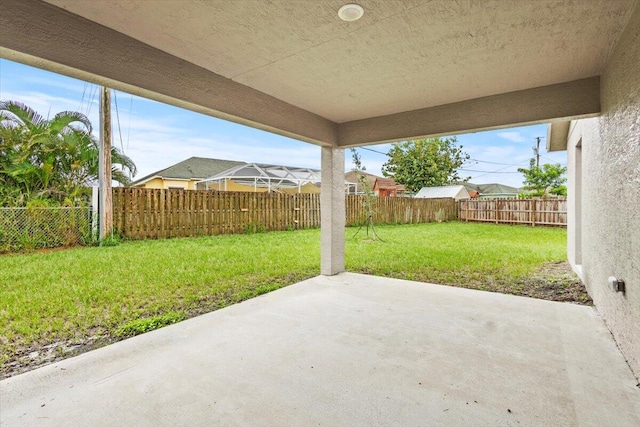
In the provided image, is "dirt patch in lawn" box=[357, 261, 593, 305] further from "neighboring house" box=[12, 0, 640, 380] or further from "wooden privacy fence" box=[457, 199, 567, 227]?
"wooden privacy fence" box=[457, 199, 567, 227]

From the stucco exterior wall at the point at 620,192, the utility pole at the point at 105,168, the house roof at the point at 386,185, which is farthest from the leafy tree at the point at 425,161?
the stucco exterior wall at the point at 620,192

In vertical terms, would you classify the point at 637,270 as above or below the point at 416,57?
below

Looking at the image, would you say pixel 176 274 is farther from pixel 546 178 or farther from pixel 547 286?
pixel 546 178

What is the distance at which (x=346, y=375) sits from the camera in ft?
7.52

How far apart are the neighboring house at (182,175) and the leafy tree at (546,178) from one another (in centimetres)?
1858

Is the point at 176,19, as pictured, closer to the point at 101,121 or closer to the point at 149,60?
the point at 149,60

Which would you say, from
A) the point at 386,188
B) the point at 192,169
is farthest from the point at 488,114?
the point at 386,188

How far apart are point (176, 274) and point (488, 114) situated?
5.06 m

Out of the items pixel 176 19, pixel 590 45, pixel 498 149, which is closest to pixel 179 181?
pixel 176 19

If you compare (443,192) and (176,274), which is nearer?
(176,274)

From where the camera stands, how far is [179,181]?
1842 cm

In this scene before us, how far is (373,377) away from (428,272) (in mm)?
3884

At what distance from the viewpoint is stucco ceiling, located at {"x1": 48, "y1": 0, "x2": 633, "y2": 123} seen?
2119mm

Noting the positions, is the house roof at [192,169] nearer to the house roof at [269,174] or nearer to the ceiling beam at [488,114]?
the house roof at [269,174]
